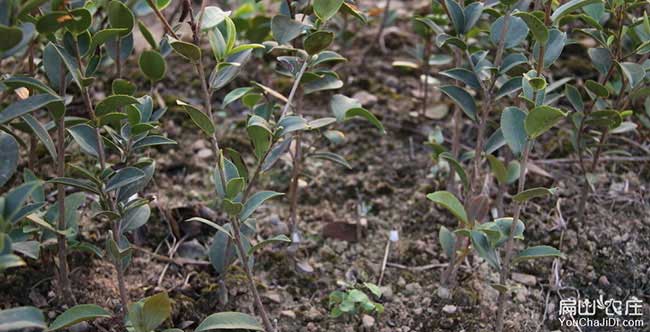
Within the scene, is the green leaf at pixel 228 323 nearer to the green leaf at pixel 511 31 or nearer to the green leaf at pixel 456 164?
the green leaf at pixel 456 164

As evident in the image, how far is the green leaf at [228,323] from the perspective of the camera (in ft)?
4.42

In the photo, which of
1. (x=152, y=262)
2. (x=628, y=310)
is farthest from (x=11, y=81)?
(x=628, y=310)

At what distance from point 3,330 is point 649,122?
152 cm

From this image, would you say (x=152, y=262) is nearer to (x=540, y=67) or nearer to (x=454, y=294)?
(x=454, y=294)

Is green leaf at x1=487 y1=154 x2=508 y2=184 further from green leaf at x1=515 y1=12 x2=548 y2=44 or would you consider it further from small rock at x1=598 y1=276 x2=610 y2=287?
small rock at x1=598 y1=276 x2=610 y2=287

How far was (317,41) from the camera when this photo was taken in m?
1.35

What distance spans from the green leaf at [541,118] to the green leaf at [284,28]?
437mm

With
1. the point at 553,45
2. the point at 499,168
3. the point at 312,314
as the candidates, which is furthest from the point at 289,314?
the point at 553,45

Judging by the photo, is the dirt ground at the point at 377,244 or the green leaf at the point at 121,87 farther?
the dirt ground at the point at 377,244

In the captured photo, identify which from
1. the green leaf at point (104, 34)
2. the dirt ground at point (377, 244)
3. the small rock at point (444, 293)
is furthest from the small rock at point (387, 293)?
the green leaf at point (104, 34)

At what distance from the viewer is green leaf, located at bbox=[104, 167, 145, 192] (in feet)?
4.26

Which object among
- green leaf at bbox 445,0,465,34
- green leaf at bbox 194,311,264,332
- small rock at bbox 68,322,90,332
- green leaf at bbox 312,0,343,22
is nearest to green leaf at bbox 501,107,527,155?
green leaf at bbox 445,0,465,34

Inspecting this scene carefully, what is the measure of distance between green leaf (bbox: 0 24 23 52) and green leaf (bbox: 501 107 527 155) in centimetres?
79

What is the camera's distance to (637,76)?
5.00ft
